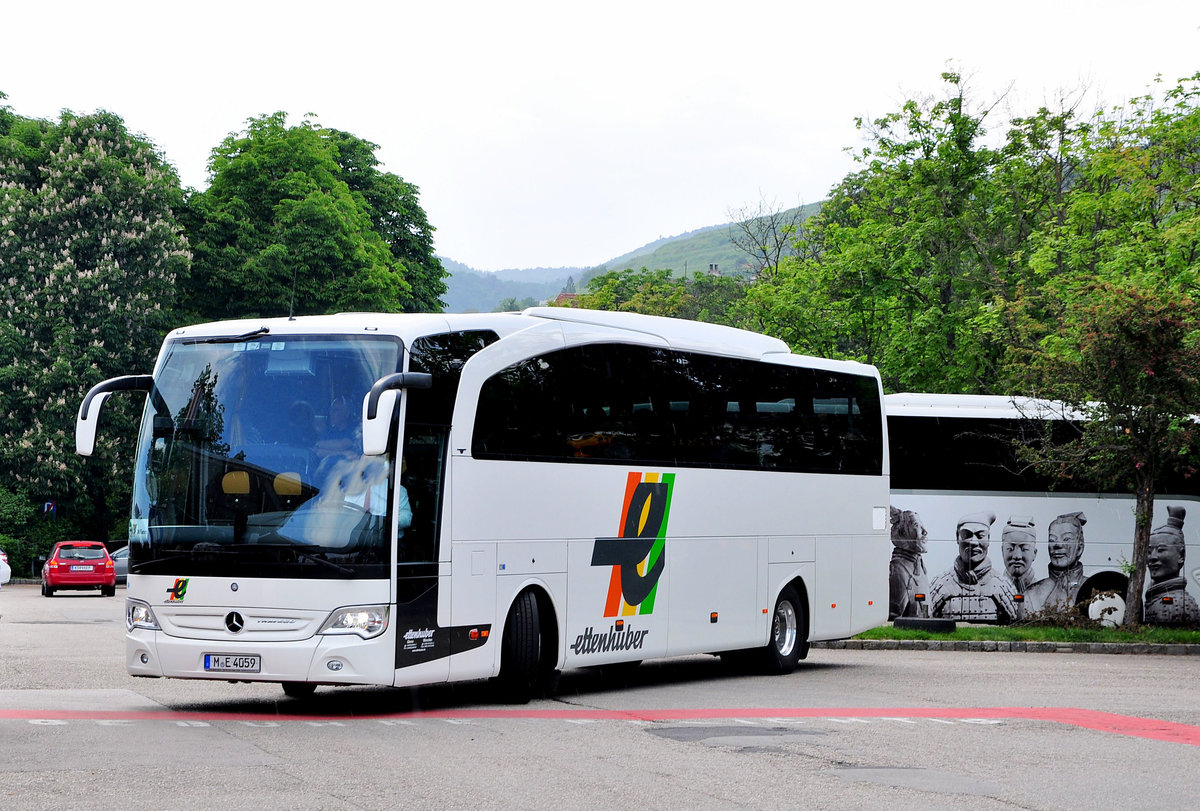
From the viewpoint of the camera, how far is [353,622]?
1243 cm

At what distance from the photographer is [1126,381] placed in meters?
23.9

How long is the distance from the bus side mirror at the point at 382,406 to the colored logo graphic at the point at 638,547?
12.0 feet

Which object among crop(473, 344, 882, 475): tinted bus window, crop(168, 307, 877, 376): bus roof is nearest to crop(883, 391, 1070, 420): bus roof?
crop(473, 344, 882, 475): tinted bus window

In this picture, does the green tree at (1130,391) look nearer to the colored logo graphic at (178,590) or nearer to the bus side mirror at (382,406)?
the bus side mirror at (382,406)

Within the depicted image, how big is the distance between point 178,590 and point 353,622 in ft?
5.26

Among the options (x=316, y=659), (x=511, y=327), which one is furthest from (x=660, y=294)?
(x=316, y=659)

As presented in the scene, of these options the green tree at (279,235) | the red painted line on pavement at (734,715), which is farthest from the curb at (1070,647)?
the green tree at (279,235)

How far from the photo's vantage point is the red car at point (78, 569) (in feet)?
145

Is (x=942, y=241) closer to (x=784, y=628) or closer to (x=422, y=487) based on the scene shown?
(x=784, y=628)

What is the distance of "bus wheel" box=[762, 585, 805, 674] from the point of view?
18.4 m

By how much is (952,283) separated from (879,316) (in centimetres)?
266

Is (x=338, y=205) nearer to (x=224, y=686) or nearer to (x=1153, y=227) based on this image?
(x=1153, y=227)

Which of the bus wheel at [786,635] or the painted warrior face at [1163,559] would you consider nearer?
the bus wheel at [786,635]

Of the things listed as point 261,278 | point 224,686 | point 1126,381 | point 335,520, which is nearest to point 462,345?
point 335,520
